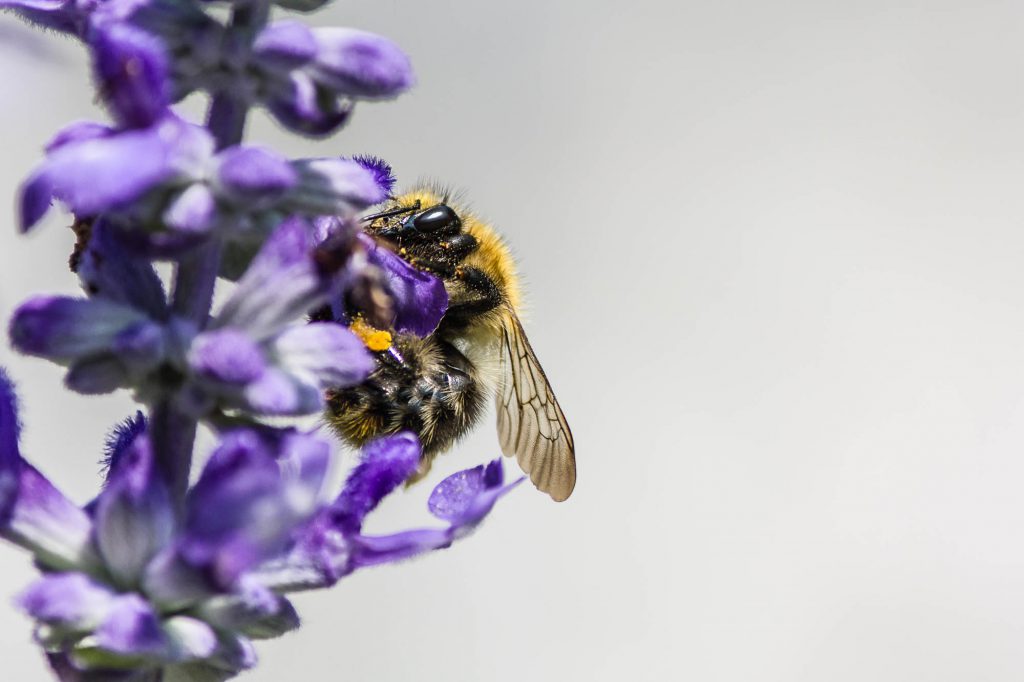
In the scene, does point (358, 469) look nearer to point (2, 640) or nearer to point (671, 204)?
point (2, 640)

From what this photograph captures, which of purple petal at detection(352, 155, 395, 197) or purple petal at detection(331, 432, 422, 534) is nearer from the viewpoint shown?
purple petal at detection(331, 432, 422, 534)

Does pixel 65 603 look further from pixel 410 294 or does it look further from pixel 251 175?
pixel 410 294

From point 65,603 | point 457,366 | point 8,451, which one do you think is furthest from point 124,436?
point 457,366

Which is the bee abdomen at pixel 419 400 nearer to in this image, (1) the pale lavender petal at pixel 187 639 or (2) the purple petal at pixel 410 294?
(2) the purple petal at pixel 410 294

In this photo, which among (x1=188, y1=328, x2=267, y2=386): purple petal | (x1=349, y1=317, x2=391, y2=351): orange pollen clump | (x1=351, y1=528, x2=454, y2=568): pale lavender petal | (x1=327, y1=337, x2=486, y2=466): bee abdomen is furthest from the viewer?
(x1=327, y1=337, x2=486, y2=466): bee abdomen

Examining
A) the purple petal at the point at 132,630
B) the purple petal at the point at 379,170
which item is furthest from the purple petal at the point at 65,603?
the purple petal at the point at 379,170

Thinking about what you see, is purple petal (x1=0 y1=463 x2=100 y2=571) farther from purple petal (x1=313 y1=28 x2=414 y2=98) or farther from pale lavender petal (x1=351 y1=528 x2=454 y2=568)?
purple petal (x1=313 y1=28 x2=414 y2=98)

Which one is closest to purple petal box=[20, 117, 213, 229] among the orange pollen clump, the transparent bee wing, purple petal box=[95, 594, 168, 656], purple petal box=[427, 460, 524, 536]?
purple petal box=[95, 594, 168, 656]

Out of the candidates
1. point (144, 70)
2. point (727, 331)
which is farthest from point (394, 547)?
point (727, 331)
